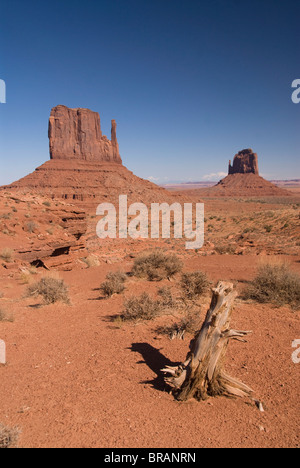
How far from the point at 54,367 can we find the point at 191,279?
4.69 meters

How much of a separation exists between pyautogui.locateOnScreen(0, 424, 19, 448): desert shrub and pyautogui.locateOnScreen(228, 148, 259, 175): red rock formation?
137 metres

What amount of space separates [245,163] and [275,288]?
440ft

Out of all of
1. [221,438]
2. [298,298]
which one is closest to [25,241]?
[298,298]

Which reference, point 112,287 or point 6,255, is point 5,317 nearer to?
point 112,287

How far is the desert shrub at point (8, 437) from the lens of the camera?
8.54ft

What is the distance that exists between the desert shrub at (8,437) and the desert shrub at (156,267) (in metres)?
8.45

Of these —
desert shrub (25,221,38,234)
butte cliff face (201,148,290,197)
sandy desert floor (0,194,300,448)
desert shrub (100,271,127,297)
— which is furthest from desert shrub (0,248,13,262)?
butte cliff face (201,148,290,197)

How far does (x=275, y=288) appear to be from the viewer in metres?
7.45

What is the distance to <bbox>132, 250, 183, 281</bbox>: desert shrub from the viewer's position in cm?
1112

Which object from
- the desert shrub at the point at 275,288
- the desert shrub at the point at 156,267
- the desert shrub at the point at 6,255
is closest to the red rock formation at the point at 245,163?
the desert shrub at the point at 156,267

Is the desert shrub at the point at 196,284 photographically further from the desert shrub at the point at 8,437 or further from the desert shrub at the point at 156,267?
the desert shrub at the point at 8,437

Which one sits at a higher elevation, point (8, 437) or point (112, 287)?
point (8, 437)

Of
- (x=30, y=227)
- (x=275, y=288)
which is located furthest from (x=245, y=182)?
(x=275, y=288)
